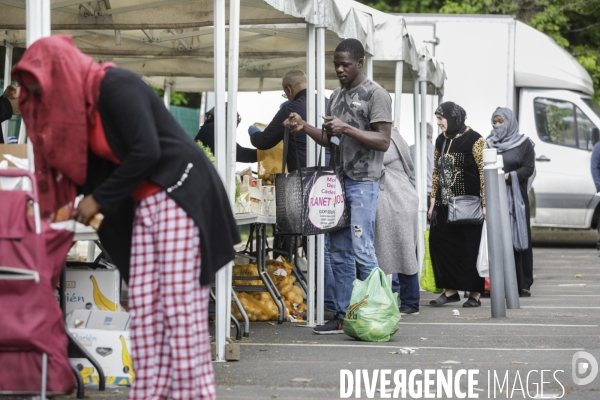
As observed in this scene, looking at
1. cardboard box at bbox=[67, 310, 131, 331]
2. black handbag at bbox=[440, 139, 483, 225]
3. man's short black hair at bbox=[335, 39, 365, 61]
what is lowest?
cardboard box at bbox=[67, 310, 131, 331]

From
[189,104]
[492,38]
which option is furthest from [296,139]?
[189,104]

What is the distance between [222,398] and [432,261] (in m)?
5.56

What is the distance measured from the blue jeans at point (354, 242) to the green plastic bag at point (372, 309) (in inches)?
10.7

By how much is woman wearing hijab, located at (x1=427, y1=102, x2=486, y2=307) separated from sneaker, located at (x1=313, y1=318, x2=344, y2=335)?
2.67 metres

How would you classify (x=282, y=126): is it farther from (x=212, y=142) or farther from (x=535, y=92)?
(x=535, y=92)

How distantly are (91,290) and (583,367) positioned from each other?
292cm

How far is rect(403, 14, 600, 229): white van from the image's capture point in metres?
17.7

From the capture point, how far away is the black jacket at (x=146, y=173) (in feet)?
13.4

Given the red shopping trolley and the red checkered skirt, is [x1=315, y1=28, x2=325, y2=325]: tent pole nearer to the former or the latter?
the red shopping trolley

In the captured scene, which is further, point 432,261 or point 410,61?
point 410,61

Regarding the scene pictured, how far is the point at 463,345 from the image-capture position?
24.6 feet

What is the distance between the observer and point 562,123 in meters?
18.3

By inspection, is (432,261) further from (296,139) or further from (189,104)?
(189,104)

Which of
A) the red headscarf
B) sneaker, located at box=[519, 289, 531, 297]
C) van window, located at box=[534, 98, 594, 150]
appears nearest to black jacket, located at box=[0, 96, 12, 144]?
the red headscarf
